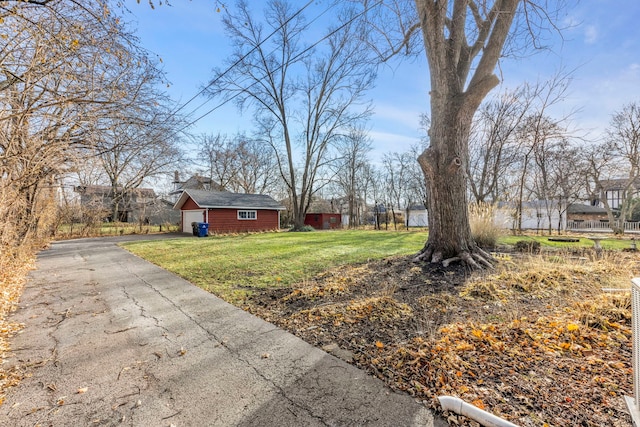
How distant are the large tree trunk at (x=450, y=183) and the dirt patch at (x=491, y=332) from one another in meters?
0.77

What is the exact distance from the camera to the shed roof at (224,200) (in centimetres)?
1927

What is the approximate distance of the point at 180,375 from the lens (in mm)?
2369

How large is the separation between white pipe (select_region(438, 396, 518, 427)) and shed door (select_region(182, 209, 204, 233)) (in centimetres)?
1952

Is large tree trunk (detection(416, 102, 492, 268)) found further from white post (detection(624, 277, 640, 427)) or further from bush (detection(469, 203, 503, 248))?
white post (detection(624, 277, 640, 427))

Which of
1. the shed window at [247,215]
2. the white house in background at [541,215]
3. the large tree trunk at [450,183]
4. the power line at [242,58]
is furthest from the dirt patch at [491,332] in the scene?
the white house in background at [541,215]

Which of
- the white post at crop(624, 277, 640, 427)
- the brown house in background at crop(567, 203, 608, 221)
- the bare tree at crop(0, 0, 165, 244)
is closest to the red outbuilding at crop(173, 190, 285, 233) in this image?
the bare tree at crop(0, 0, 165, 244)

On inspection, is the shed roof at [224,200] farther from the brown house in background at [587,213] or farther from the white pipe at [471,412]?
the brown house in background at [587,213]

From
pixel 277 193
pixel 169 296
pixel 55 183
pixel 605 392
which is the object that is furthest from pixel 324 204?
pixel 605 392

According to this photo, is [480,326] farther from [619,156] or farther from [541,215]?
[541,215]

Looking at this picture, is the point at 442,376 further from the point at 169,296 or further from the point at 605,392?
the point at 169,296

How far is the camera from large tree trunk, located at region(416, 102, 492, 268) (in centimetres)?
584

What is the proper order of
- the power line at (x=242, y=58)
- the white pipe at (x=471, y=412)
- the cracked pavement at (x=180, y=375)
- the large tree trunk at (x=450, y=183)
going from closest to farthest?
the white pipe at (x=471, y=412)
the cracked pavement at (x=180, y=375)
the large tree trunk at (x=450, y=183)
the power line at (x=242, y=58)

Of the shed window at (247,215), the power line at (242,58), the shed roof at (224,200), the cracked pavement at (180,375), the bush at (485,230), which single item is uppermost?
the power line at (242,58)

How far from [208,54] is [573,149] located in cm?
2524
